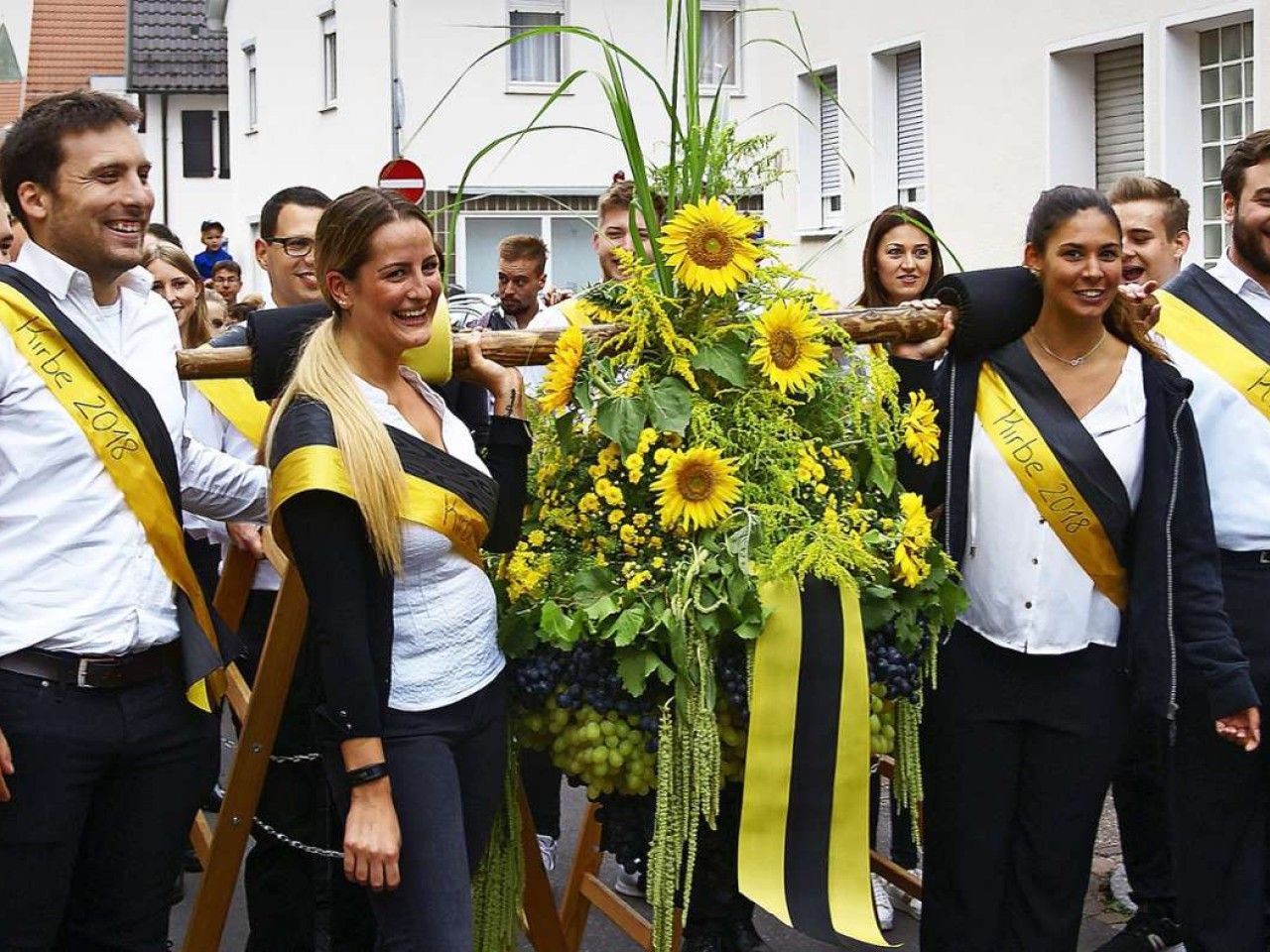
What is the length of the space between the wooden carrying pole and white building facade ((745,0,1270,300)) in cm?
673

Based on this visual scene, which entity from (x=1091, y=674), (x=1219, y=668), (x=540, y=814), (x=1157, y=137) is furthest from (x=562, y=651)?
(x=1157, y=137)

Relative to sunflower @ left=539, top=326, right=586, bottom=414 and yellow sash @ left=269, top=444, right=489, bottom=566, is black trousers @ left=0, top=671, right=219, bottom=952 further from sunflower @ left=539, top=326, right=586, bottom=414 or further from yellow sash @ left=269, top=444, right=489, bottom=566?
sunflower @ left=539, top=326, right=586, bottom=414

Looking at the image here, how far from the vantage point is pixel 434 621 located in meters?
3.63

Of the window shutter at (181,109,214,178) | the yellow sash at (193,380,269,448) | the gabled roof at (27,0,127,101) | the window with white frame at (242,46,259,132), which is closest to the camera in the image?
the yellow sash at (193,380,269,448)

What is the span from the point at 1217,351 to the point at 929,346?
0.88m

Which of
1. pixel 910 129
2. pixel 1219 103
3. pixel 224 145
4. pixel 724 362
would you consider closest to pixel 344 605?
pixel 724 362

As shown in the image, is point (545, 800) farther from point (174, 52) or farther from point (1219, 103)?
point (174, 52)

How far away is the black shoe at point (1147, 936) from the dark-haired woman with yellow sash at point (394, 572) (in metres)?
2.37

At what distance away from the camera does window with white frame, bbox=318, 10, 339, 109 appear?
2916cm

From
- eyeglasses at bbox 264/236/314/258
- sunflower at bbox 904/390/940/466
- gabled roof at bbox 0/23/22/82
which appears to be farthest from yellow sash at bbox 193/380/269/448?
gabled roof at bbox 0/23/22/82

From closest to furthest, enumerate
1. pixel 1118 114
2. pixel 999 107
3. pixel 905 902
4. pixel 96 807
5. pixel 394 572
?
pixel 394 572, pixel 96 807, pixel 905 902, pixel 1118 114, pixel 999 107

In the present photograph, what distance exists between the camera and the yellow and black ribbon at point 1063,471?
4.25 meters

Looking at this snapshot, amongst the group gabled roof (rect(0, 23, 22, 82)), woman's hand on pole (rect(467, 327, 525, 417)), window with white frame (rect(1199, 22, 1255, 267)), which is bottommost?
woman's hand on pole (rect(467, 327, 525, 417))

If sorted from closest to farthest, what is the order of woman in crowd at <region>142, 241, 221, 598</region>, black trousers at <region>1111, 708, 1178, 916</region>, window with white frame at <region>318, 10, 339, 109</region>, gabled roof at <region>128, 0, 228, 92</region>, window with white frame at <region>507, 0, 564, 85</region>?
black trousers at <region>1111, 708, 1178, 916</region>, woman in crowd at <region>142, 241, 221, 598</region>, window with white frame at <region>507, 0, 564, 85</region>, window with white frame at <region>318, 10, 339, 109</region>, gabled roof at <region>128, 0, 228, 92</region>
